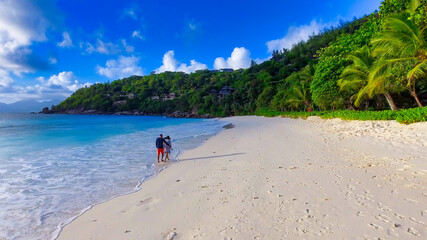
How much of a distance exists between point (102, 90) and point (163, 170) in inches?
5155

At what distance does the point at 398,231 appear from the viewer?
2369 millimetres

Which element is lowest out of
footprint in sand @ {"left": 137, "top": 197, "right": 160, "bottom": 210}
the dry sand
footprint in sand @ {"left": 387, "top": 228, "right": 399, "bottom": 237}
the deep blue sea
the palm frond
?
the deep blue sea

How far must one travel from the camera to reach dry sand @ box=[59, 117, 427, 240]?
2650 mm

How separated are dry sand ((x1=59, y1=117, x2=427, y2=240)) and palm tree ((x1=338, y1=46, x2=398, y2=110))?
6012 millimetres

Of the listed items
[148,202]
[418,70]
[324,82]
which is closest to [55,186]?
[148,202]

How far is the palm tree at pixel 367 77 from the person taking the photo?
1095 centimetres

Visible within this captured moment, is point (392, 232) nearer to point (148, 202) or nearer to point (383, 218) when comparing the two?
point (383, 218)

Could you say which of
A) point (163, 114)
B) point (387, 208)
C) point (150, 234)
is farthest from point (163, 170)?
point (163, 114)

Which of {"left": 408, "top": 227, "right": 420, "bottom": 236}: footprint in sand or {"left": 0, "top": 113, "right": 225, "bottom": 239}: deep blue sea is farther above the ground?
{"left": 408, "top": 227, "right": 420, "bottom": 236}: footprint in sand

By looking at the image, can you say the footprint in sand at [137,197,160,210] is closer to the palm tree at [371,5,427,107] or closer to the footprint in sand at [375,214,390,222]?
the footprint in sand at [375,214,390,222]

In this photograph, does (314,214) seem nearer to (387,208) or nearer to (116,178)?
(387,208)

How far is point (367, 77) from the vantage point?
13.7 meters

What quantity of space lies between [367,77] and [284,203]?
47.7 feet

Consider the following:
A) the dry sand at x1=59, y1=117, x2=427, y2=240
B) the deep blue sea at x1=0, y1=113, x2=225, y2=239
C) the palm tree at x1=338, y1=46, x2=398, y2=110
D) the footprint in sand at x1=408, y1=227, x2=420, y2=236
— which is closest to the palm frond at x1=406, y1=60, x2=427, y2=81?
the palm tree at x1=338, y1=46, x2=398, y2=110
